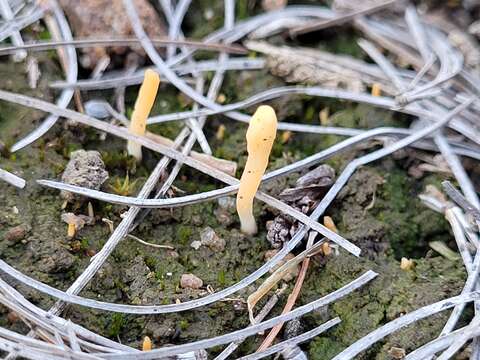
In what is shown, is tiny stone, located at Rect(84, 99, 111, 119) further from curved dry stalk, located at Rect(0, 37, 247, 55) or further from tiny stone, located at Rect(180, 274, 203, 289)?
tiny stone, located at Rect(180, 274, 203, 289)

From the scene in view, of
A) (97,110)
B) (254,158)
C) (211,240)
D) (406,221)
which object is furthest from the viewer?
(97,110)

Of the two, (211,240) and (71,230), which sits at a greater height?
(71,230)

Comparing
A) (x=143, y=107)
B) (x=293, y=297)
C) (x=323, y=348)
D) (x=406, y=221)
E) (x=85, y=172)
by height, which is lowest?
(x=323, y=348)

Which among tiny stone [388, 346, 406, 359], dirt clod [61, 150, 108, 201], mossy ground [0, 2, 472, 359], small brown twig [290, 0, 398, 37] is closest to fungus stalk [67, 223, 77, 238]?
mossy ground [0, 2, 472, 359]

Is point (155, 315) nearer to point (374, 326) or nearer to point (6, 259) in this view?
point (6, 259)

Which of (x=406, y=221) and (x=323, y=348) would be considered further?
(x=406, y=221)

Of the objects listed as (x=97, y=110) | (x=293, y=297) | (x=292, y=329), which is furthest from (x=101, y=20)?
(x=292, y=329)

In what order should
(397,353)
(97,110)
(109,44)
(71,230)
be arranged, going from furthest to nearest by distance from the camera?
(109,44) < (97,110) < (71,230) < (397,353)

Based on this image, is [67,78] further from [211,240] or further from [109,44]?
[211,240]
